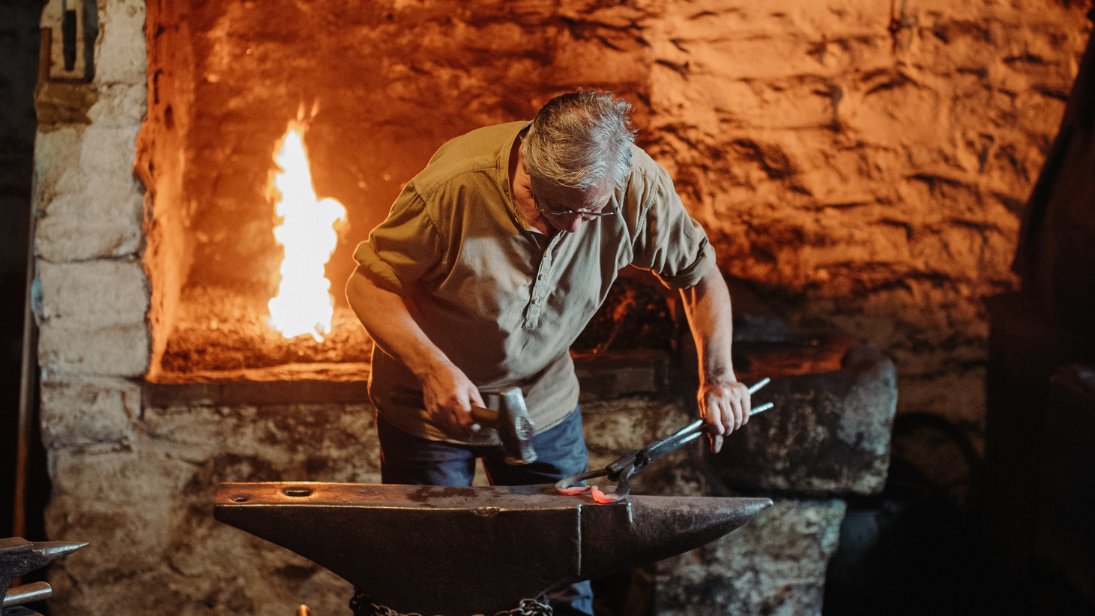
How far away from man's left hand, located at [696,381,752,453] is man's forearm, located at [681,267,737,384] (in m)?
0.06

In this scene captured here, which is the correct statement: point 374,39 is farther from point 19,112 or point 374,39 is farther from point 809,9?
point 809,9

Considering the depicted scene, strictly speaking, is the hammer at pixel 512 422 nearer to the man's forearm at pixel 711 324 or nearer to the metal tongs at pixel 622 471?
the metal tongs at pixel 622 471

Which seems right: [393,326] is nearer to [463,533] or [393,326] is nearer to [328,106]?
[463,533]

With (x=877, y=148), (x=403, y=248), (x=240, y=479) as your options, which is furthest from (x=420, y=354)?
(x=877, y=148)

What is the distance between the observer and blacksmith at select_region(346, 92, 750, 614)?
4.93ft

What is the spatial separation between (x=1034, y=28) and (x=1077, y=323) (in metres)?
1.16

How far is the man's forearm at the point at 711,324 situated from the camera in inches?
72.8

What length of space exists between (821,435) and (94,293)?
7.66 feet

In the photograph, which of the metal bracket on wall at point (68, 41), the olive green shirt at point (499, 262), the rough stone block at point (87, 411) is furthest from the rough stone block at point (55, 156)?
the olive green shirt at point (499, 262)

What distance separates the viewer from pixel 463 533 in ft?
4.69

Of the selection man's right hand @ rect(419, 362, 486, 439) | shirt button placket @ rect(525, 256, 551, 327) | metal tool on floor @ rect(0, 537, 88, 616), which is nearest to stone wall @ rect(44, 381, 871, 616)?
shirt button placket @ rect(525, 256, 551, 327)

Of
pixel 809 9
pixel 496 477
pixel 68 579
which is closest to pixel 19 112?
pixel 68 579

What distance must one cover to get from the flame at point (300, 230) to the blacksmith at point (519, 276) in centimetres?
109

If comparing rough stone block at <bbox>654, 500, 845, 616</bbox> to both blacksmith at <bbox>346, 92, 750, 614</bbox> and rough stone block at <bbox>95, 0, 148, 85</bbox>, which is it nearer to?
blacksmith at <bbox>346, 92, 750, 614</bbox>
